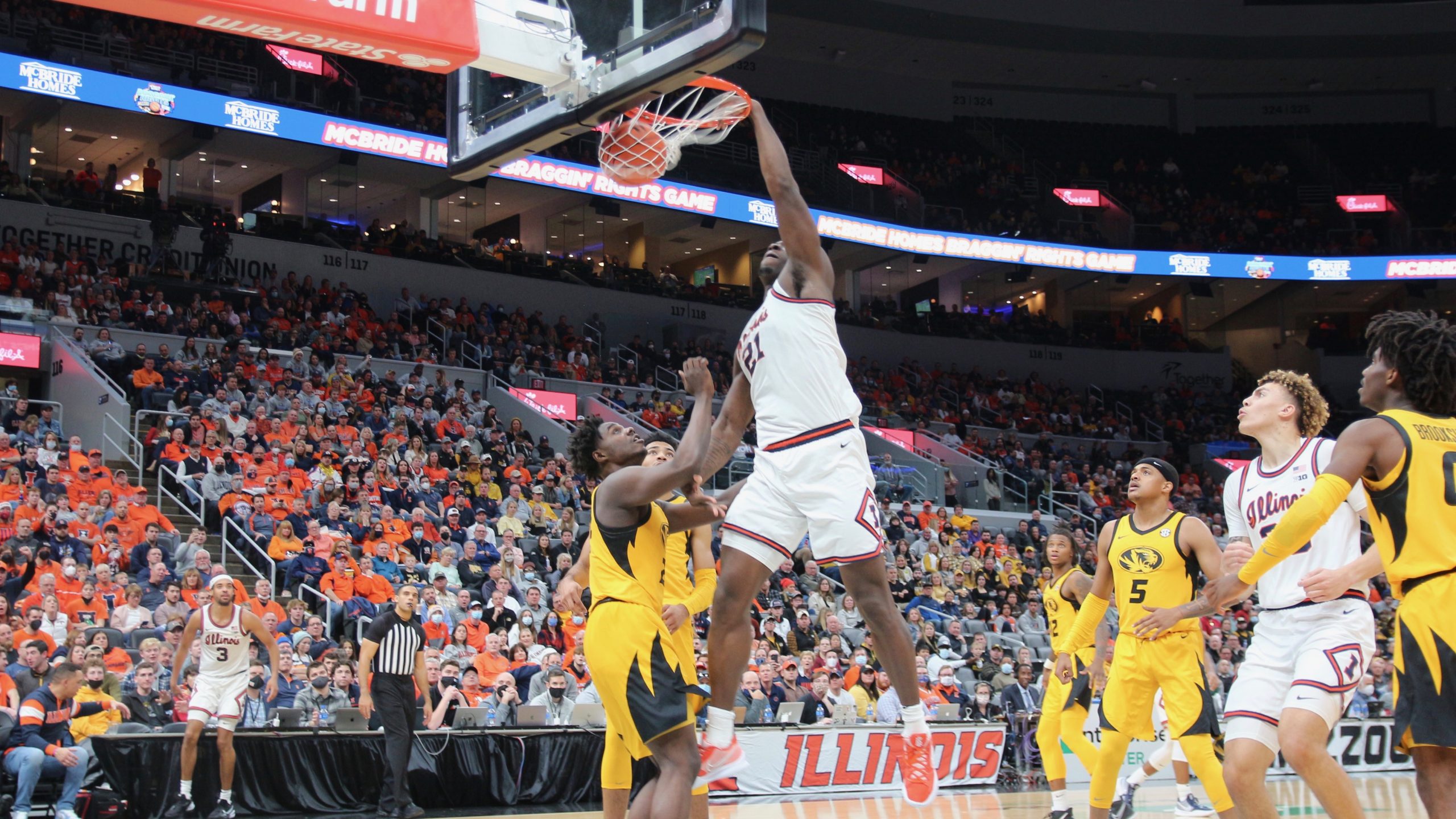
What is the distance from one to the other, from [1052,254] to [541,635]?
24786mm

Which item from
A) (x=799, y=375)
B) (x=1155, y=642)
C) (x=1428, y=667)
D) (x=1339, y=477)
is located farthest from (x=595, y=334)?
(x=1428, y=667)

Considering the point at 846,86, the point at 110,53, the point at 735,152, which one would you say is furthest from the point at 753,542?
the point at 846,86

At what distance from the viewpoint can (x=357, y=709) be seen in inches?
433

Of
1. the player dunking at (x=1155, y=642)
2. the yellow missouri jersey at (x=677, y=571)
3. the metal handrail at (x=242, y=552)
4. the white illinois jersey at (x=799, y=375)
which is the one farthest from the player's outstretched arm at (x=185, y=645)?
the player dunking at (x=1155, y=642)

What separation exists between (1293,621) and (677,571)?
9.37 feet

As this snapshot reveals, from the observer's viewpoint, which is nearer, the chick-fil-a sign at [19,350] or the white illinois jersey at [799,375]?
the white illinois jersey at [799,375]

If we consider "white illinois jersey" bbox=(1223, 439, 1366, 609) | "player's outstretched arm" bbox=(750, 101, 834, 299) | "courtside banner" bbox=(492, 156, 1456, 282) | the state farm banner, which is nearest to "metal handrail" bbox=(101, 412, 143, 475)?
the state farm banner

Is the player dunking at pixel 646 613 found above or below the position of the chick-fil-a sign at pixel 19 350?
below

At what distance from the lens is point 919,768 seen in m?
5.50

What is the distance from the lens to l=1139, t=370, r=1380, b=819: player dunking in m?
5.07

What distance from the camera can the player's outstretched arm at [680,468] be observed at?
527 centimetres

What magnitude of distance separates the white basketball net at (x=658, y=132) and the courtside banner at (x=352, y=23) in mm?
846

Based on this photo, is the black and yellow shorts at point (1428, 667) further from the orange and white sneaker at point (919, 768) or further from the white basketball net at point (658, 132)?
the white basketball net at point (658, 132)

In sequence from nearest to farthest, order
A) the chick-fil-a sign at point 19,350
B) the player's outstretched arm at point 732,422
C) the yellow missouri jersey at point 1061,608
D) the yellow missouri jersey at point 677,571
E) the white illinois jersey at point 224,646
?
the player's outstretched arm at point 732,422 → the yellow missouri jersey at point 677,571 → the yellow missouri jersey at point 1061,608 → the white illinois jersey at point 224,646 → the chick-fil-a sign at point 19,350
